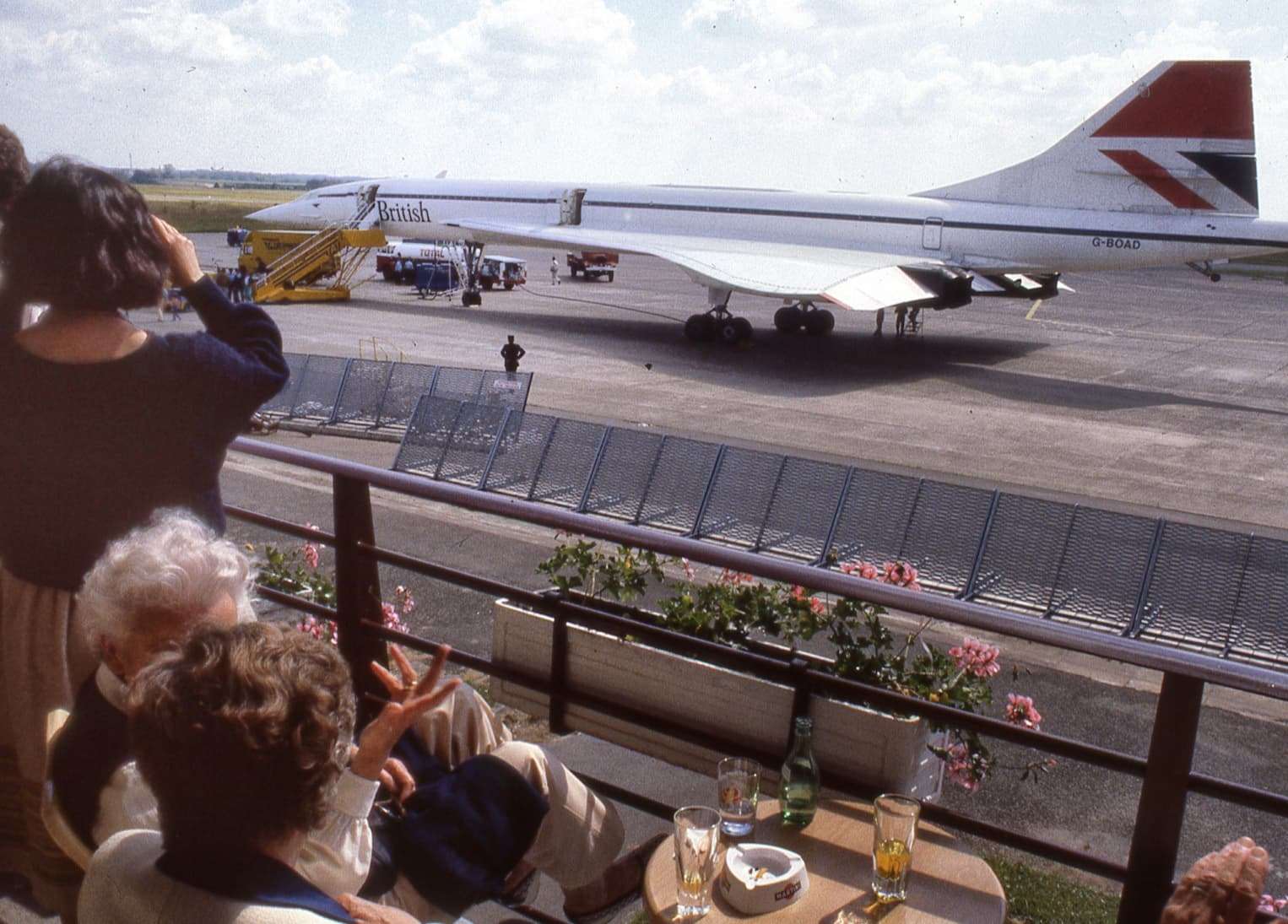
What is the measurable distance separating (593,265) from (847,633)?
143ft

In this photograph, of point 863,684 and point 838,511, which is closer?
point 863,684

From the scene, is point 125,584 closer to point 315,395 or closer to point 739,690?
point 739,690

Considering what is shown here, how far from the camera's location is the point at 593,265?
4644 centimetres

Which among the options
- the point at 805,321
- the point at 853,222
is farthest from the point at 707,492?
the point at 853,222

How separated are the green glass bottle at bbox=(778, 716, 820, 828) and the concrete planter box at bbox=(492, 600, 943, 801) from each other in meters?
0.26

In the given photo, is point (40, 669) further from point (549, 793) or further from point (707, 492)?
point (707, 492)

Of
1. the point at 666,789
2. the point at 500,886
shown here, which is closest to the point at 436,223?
the point at 666,789

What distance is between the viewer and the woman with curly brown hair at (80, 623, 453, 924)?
1.51 metres

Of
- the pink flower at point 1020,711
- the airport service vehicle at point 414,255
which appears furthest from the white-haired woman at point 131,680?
the airport service vehicle at point 414,255

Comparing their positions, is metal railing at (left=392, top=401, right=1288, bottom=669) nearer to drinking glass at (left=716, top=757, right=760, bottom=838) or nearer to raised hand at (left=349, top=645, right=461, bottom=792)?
drinking glass at (left=716, top=757, right=760, bottom=838)

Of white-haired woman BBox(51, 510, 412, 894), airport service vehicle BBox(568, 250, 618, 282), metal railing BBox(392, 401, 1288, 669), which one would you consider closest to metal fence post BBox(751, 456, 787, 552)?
metal railing BBox(392, 401, 1288, 669)

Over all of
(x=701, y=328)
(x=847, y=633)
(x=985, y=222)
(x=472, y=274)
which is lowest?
(x=701, y=328)

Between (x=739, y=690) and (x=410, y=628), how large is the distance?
5169 millimetres

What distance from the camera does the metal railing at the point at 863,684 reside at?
7.34 feet
